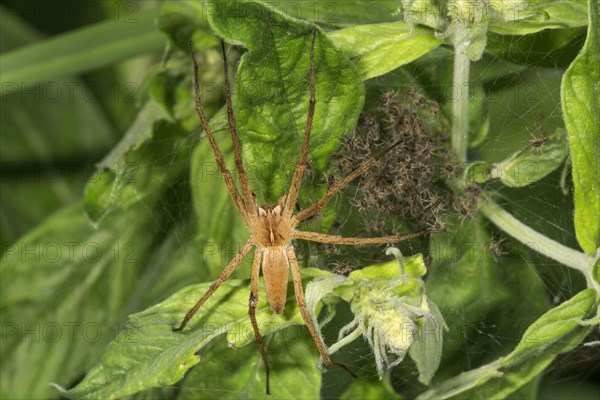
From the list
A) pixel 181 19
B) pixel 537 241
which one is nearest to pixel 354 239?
pixel 537 241

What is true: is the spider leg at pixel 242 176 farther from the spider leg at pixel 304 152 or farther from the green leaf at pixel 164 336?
the green leaf at pixel 164 336

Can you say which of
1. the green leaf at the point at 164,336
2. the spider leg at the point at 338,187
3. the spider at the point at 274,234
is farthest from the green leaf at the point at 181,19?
the green leaf at the point at 164,336

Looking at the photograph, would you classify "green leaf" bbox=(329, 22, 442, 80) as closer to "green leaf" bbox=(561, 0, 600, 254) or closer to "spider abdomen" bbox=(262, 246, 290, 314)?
"green leaf" bbox=(561, 0, 600, 254)

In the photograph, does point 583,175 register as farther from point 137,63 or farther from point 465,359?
point 137,63

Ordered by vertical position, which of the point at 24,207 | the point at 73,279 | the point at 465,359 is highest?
the point at 24,207

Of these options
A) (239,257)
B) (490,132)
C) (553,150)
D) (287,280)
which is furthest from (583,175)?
(239,257)

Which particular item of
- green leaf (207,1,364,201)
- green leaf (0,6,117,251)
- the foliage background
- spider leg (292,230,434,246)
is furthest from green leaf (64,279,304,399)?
green leaf (0,6,117,251)

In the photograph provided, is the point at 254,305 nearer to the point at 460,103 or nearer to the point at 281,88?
the point at 281,88
